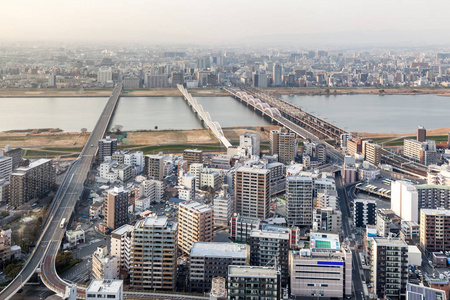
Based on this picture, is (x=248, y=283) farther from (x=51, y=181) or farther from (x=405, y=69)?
(x=405, y=69)

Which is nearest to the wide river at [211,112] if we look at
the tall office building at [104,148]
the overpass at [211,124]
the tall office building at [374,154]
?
the overpass at [211,124]

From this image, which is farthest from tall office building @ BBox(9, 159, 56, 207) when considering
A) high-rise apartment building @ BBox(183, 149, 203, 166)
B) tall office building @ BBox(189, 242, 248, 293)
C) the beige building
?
tall office building @ BBox(189, 242, 248, 293)

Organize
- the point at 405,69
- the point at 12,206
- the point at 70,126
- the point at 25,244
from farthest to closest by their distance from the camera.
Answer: the point at 405,69 < the point at 70,126 < the point at 12,206 < the point at 25,244

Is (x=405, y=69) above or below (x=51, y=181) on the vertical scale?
above

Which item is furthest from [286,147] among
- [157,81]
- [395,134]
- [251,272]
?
[157,81]

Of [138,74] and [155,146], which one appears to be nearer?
[155,146]

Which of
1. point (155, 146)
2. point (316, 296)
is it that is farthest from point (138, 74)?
point (316, 296)
